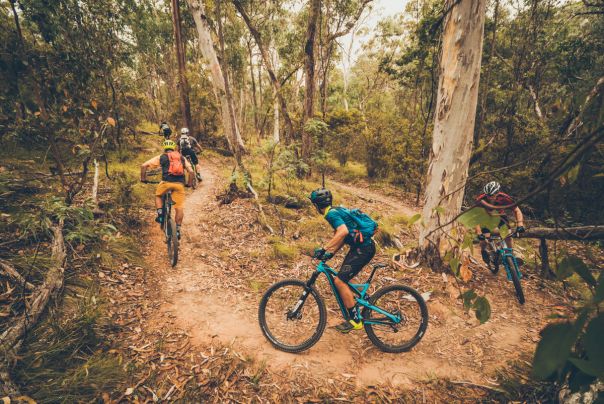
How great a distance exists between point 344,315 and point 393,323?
0.76 meters

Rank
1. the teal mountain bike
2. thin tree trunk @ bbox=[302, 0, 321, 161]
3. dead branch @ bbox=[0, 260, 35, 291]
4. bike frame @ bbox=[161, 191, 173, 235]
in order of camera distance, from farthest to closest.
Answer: thin tree trunk @ bbox=[302, 0, 321, 161], bike frame @ bbox=[161, 191, 173, 235], the teal mountain bike, dead branch @ bbox=[0, 260, 35, 291]

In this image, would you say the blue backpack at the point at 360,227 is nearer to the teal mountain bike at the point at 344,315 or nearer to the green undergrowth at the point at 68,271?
the teal mountain bike at the point at 344,315

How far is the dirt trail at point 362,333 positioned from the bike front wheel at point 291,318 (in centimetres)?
19

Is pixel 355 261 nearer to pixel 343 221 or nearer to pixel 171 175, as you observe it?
pixel 343 221

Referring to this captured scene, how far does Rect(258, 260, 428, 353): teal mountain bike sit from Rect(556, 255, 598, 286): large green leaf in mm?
2849

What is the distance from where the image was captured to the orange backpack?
5.75 m

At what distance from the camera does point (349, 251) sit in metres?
4.09

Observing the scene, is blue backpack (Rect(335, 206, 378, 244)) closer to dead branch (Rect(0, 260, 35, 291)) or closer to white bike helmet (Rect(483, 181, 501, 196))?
white bike helmet (Rect(483, 181, 501, 196))

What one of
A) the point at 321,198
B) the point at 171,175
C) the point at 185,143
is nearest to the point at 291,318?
the point at 321,198

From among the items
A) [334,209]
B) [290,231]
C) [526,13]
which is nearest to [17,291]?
[334,209]

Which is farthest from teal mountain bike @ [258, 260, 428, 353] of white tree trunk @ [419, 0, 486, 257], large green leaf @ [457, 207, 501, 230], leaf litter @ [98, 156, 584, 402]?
large green leaf @ [457, 207, 501, 230]

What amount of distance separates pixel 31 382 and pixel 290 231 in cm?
584

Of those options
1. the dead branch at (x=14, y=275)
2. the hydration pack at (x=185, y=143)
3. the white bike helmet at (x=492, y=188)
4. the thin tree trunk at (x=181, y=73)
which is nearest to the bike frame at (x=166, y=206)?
the dead branch at (x=14, y=275)

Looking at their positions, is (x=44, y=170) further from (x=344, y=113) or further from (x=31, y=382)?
(x=344, y=113)
